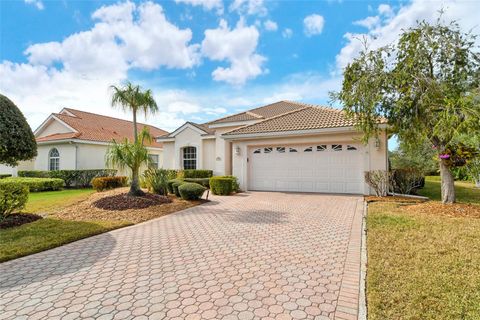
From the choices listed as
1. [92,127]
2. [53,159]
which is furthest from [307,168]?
[53,159]

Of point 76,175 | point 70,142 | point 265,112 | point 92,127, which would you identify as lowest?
point 76,175

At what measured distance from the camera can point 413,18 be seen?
1055 cm

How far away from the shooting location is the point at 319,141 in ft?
48.8

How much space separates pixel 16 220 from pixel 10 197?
78cm

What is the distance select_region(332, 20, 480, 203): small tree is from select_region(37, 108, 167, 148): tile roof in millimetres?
18214

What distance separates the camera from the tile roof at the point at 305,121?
1463cm

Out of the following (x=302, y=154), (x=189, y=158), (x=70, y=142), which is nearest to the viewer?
(x=302, y=154)

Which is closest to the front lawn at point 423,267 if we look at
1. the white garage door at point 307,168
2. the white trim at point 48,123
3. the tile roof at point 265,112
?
the white garage door at point 307,168

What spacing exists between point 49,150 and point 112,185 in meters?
11.6

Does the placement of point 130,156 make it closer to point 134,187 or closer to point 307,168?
point 134,187

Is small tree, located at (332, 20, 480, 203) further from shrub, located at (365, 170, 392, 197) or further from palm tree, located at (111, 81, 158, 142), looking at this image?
palm tree, located at (111, 81, 158, 142)

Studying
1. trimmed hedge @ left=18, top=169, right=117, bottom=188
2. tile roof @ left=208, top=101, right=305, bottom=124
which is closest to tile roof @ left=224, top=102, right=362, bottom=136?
tile roof @ left=208, top=101, right=305, bottom=124

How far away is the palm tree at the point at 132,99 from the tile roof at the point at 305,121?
6.07 m

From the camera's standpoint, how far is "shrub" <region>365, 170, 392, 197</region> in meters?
13.0
